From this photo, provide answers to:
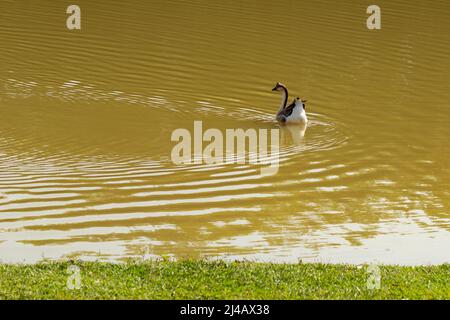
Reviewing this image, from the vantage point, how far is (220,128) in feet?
58.7

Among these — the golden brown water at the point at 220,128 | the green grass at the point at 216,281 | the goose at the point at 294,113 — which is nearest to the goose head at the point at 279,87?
the golden brown water at the point at 220,128

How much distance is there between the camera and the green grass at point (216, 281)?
30.3 ft

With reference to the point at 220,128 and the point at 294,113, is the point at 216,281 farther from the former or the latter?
the point at 294,113

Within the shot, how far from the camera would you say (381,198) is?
46.4 ft

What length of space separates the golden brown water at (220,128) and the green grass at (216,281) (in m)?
1.02

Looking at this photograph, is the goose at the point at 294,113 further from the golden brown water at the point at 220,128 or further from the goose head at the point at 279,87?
the goose head at the point at 279,87

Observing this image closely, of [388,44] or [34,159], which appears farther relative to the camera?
[388,44]

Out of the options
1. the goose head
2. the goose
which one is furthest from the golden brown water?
the goose head

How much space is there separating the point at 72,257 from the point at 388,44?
16.8 meters

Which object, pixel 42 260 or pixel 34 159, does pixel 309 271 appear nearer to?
pixel 42 260

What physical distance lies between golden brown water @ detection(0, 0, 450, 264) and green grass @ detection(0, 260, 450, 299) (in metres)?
1.02

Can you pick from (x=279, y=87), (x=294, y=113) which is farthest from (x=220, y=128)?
(x=279, y=87)

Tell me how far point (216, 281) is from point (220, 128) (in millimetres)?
8355
